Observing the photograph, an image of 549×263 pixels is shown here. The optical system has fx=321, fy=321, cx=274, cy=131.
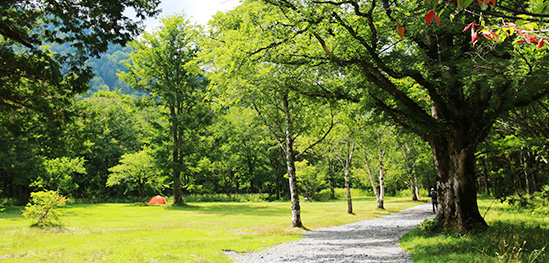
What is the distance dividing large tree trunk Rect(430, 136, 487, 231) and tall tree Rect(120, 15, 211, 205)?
22148 mm

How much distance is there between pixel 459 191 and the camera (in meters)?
9.63

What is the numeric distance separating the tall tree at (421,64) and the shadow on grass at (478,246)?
1.26 metres

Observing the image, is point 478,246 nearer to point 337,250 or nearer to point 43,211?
point 337,250

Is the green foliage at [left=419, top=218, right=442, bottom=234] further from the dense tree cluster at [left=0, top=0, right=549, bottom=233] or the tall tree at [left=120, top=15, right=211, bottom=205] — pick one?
the tall tree at [left=120, top=15, right=211, bottom=205]

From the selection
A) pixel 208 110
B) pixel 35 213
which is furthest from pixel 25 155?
pixel 35 213

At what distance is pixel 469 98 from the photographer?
10.0m

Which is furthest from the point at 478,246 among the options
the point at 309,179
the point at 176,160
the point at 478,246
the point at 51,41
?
the point at 309,179

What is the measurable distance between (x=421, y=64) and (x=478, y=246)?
4820 millimetres

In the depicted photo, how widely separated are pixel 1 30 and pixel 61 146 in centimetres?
358

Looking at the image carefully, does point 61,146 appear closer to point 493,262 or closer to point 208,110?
point 493,262

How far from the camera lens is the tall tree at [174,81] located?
93.4 feet

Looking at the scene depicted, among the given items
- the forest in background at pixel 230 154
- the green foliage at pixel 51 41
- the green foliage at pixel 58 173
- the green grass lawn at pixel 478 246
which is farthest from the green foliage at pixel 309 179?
the green foliage at pixel 51 41

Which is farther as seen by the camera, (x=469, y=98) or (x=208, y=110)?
(x=208, y=110)

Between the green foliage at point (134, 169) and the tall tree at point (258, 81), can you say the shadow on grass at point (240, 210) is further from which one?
the tall tree at point (258, 81)
